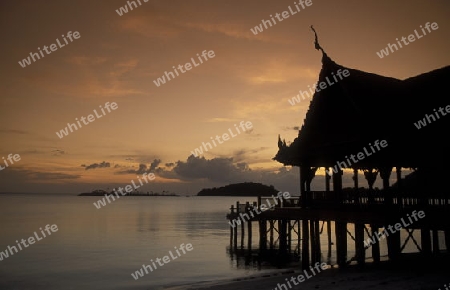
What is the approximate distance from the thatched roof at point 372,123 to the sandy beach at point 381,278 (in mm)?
4575

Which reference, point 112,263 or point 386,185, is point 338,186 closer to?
point 386,185

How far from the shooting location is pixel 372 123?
1579 centimetres

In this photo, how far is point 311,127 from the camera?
18938 mm

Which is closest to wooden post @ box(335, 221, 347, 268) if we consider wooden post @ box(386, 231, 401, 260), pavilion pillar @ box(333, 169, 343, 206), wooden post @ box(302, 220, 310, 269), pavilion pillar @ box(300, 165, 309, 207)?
pavilion pillar @ box(333, 169, 343, 206)

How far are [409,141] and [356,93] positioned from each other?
3383 mm

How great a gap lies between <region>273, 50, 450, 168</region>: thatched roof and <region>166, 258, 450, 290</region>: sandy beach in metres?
4.58

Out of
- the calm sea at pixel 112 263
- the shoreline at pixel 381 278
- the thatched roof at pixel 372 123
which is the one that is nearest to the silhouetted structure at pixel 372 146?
the thatched roof at pixel 372 123

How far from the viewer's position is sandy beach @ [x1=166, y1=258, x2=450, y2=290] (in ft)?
42.2

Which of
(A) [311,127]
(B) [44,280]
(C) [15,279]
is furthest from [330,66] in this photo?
(C) [15,279]

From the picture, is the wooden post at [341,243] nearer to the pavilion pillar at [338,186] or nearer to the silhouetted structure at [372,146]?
the silhouetted structure at [372,146]

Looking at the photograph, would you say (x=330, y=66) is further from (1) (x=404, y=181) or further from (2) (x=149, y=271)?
(2) (x=149, y=271)

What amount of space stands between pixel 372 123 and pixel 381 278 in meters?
5.79

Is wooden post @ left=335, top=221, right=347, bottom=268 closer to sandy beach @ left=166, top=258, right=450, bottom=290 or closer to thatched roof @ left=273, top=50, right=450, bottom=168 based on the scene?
sandy beach @ left=166, top=258, right=450, bottom=290

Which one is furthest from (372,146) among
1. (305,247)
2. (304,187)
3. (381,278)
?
(305,247)
